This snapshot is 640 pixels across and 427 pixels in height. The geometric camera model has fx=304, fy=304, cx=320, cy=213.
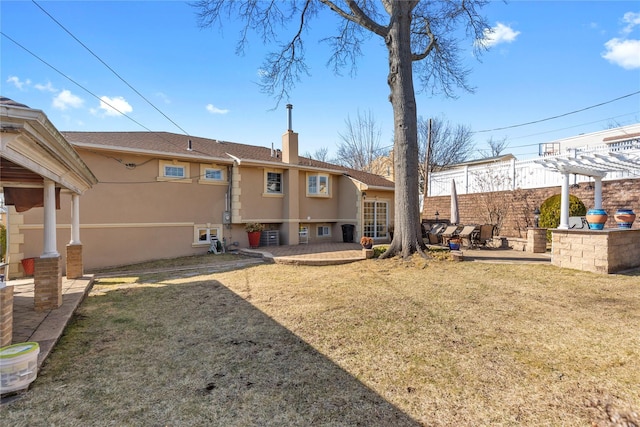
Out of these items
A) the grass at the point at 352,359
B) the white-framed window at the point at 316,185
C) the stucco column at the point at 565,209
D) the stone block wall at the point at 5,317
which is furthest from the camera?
the white-framed window at the point at 316,185

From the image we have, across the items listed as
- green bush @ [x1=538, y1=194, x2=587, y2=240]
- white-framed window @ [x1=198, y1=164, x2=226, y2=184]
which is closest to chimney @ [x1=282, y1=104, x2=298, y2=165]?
white-framed window @ [x1=198, y1=164, x2=226, y2=184]

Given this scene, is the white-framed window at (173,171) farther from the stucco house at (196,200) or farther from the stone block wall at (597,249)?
the stone block wall at (597,249)

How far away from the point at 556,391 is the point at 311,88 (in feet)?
50.7

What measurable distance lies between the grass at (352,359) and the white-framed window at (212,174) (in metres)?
6.90

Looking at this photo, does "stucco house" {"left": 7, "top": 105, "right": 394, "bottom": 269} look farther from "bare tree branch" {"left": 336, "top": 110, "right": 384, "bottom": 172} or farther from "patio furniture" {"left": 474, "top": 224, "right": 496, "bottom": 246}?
"bare tree branch" {"left": 336, "top": 110, "right": 384, "bottom": 172}

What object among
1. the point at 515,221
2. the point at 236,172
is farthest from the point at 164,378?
the point at 515,221

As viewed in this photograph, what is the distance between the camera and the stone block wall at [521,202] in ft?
35.8

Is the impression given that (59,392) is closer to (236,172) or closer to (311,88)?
(236,172)

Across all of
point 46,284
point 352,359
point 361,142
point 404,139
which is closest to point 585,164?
point 404,139

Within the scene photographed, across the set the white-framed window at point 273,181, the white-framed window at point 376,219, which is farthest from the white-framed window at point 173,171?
the white-framed window at point 376,219

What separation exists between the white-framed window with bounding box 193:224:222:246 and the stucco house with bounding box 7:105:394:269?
41 mm

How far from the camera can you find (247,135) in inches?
740

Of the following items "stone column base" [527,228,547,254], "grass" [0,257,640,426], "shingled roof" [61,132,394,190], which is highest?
"shingled roof" [61,132,394,190]

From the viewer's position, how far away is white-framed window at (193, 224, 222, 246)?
12508 millimetres
